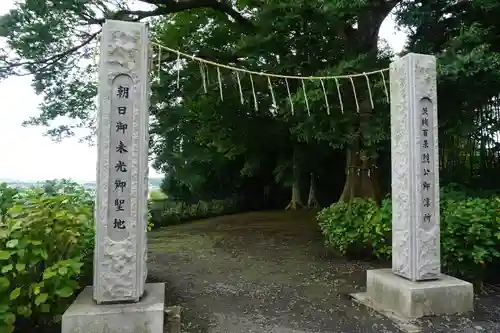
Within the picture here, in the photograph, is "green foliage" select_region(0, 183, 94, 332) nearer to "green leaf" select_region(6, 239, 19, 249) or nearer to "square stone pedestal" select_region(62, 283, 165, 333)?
"green leaf" select_region(6, 239, 19, 249)

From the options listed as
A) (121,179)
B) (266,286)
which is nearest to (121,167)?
(121,179)

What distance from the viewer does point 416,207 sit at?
3.48m

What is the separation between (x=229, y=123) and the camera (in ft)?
28.0

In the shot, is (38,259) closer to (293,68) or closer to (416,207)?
(416,207)

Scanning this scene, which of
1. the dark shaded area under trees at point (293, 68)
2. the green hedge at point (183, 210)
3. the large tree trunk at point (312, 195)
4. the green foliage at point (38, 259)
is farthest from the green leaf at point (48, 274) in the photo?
the large tree trunk at point (312, 195)

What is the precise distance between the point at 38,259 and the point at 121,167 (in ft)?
2.82

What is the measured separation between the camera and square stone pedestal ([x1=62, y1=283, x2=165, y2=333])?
254cm

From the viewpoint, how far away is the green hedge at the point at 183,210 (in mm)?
10889

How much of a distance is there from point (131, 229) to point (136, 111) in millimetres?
928

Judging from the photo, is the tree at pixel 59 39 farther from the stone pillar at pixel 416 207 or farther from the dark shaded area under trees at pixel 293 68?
the stone pillar at pixel 416 207

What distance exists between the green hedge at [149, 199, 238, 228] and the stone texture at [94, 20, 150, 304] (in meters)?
7.48

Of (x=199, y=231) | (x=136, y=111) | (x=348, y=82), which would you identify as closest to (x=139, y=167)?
(x=136, y=111)

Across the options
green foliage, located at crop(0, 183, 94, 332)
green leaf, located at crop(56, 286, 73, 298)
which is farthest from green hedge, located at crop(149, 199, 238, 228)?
green leaf, located at crop(56, 286, 73, 298)

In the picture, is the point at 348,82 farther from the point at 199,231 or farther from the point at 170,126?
the point at 199,231
